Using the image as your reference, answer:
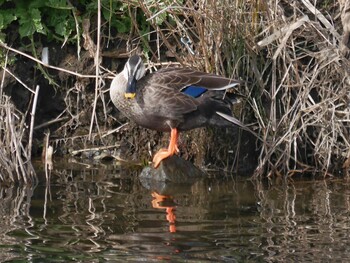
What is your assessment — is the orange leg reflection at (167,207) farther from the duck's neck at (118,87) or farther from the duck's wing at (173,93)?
the duck's neck at (118,87)

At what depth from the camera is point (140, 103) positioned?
768cm

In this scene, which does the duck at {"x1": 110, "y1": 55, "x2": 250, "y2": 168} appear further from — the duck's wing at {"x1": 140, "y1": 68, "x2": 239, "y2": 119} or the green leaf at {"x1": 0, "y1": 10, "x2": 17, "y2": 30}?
the green leaf at {"x1": 0, "y1": 10, "x2": 17, "y2": 30}

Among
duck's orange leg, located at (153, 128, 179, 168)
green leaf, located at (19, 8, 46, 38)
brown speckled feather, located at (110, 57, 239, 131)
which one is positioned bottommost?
duck's orange leg, located at (153, 128, 179, 168)

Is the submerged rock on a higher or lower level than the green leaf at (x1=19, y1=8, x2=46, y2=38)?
lower

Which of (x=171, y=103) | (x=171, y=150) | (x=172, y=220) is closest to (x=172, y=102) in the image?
(x=171, y=103)

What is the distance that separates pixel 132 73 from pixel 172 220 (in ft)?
5.53

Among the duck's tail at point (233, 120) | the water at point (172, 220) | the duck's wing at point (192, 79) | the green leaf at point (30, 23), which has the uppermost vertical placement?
the green leaf at point (30, 23)

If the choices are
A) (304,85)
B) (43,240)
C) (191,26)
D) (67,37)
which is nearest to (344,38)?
(304,85)

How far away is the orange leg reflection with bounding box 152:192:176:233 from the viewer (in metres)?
6.12

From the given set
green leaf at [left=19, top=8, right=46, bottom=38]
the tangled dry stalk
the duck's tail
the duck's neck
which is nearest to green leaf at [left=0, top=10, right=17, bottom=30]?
green leaf at [left=19, top=8, right=46, bottom=38]

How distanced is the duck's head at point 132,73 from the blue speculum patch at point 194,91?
0.37 m

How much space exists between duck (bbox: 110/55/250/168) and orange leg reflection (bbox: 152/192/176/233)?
64 centimetres

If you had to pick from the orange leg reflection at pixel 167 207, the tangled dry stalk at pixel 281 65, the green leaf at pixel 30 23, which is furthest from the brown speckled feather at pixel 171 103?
the green leaf at pixel 30 23

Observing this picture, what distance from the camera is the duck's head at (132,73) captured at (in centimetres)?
756
